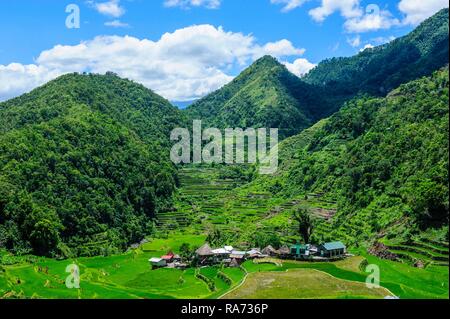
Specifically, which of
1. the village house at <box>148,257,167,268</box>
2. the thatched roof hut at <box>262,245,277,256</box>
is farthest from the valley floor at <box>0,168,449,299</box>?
the thatched roof hut at <box>262,245,277,256</box>

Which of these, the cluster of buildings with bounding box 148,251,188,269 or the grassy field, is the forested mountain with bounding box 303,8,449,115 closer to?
the cluster of buildings with bounding box 148,251,188,269

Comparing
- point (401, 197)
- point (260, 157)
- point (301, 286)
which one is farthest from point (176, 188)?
point (301, 286)

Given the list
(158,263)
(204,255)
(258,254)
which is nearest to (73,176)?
(158,263)

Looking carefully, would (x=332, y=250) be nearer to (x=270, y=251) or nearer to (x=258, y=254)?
(x=270, y=251)

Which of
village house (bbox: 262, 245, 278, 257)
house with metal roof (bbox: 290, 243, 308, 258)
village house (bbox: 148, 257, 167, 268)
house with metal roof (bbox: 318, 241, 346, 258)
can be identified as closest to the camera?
house with metal roof (bbox: 318, 241, 346, 258)

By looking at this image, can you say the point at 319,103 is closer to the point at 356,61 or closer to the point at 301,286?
the point at 356,61

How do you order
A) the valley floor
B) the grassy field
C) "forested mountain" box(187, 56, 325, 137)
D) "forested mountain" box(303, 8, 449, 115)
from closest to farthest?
the grassy field
the valley floor
"forested mountain" box(303, 8, 449, 115)
"forested mountain" box(187, 56, 325, 137)
